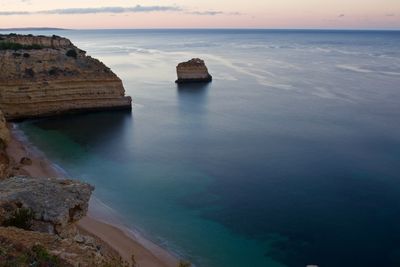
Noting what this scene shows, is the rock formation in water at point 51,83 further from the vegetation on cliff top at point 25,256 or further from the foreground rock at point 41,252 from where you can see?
the vegetation on cliff top at point 25,256

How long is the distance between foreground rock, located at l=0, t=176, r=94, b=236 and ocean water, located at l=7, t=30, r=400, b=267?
7693 mm

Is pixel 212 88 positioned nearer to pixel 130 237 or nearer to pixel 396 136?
pixel 396 136

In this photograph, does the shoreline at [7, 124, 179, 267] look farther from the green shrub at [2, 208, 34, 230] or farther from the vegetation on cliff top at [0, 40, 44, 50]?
the vegetation on cliff top at [0, 40, 44, 50]

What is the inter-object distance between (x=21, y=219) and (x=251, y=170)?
22.9 metres

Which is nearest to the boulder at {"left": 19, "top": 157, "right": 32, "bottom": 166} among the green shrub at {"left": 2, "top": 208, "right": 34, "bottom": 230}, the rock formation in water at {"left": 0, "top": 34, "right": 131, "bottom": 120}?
the rock formation in water at {"left": 0, "top": 34, "right": 131, "bottom": 120}

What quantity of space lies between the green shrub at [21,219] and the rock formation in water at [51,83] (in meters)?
38.3

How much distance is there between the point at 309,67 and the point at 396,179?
242 feet

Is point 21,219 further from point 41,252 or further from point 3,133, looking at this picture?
point 3,133

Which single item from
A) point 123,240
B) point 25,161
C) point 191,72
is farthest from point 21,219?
point 191,72

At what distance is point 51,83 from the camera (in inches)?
2035

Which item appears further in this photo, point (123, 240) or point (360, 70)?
point (360, 70)

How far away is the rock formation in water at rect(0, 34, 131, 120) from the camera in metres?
50.1

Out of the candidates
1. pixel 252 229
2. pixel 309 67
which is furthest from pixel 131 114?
pixel 309 67

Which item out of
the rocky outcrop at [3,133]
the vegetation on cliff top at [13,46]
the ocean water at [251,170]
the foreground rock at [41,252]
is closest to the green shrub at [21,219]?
the foreground rock at [41,252]
